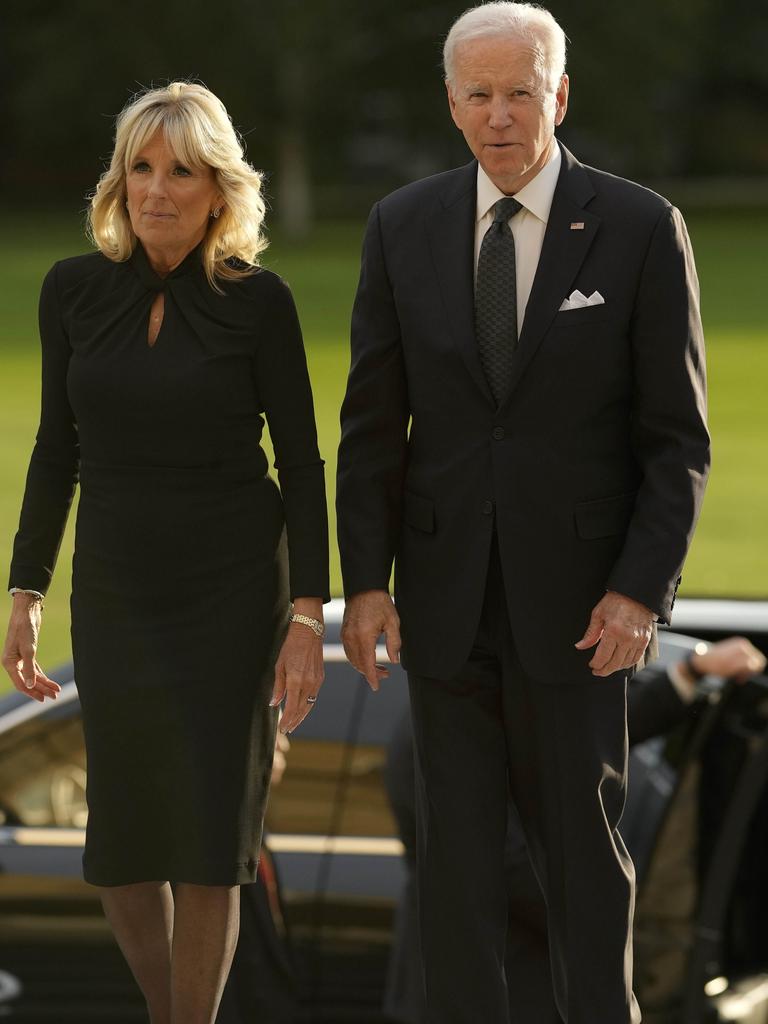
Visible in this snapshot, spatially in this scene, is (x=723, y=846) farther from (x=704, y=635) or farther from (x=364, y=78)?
(x=364, y=78)

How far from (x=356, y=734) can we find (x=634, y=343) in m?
3.26

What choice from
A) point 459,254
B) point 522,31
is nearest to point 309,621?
point 459,254

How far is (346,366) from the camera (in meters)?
26.1

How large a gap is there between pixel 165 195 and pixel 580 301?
676 millimetres

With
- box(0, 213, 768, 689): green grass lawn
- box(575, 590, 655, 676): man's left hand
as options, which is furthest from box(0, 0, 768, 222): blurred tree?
box(575, 590, 655, 676): man's left hand

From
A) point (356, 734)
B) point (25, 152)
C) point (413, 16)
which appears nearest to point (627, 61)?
point (413, 16)

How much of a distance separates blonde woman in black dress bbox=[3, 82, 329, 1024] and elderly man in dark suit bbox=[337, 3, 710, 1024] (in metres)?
0.13

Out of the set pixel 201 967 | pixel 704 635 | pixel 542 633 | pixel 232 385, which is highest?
pixel 232 385

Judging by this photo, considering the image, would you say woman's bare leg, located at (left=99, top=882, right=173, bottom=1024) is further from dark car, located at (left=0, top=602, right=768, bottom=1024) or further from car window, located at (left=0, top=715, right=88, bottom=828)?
car window, located at (left=0, top=715, right=88, bottom=828)

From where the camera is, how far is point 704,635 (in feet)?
17.8

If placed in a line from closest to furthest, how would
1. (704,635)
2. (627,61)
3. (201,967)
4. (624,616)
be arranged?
(624,616)
(201,967)
(704,635)
(627,61)

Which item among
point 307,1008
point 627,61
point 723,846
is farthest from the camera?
point 627,61

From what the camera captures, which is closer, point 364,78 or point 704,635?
point 704,635

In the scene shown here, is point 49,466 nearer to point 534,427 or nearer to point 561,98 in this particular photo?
point 534,427
